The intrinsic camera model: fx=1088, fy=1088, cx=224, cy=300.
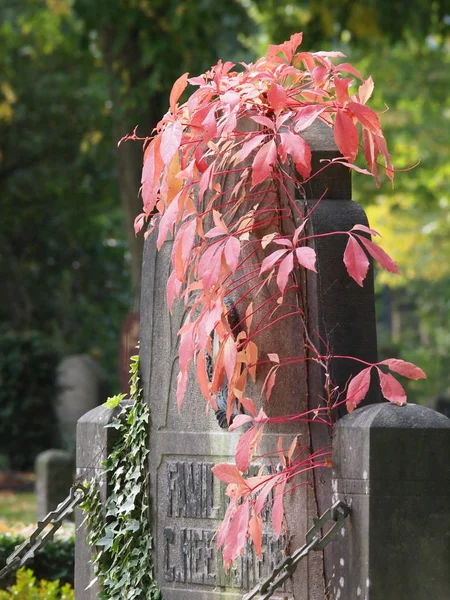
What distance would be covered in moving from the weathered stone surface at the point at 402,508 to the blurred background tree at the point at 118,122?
8.77 metres

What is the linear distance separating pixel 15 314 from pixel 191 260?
65.1 ft

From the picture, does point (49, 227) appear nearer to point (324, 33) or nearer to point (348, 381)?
point (324, 33)

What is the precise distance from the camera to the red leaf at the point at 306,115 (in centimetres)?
416

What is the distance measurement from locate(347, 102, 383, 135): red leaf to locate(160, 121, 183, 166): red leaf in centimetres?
67

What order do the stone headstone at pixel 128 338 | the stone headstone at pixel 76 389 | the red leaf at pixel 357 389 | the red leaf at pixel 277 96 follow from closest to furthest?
the red leaf at pixel 357 389 → the red leaf at pixel 277 96 → the stone headstone at pixel 128 338 → the stone headstone at pixel 76 389

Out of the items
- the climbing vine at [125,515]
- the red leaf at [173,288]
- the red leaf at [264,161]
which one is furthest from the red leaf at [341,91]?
the climbing vine at [125,515]

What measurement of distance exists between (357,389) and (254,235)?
0.91 metres

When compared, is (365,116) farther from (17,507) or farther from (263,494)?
(17,507)

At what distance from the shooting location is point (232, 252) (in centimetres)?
408

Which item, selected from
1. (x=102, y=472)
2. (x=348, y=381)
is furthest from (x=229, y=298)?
(x=102, y=472)

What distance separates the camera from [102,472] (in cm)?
527

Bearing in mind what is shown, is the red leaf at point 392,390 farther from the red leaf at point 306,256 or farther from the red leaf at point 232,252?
the red leaf at point 232,252

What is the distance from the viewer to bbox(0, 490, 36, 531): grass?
40.4ft

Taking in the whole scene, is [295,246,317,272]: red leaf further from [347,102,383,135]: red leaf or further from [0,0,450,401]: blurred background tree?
[0,0,450,401]: blurred background tree
